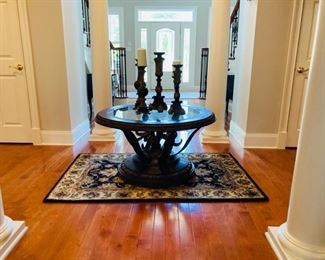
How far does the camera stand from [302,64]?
321 centimetres

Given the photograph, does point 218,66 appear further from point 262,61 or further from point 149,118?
point 149,118

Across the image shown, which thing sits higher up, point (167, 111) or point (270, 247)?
point (167, 111)

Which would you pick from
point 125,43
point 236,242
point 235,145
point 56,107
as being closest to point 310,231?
point 236,242

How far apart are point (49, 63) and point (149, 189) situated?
6.43 feet

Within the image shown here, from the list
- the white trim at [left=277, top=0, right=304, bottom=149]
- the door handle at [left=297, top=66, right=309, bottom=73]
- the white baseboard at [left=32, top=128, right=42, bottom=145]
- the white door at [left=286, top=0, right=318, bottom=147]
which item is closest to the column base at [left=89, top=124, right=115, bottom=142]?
the white baseboard at [left=32, top=128, right=42, bottom=145]

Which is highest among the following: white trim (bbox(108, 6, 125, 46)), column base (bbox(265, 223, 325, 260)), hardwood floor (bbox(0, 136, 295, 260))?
→ white trim (bbox(108, 6, 125, 46))

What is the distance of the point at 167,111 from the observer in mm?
2543

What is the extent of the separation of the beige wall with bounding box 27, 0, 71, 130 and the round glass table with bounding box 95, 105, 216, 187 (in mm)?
1097

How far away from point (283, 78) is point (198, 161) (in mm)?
1406

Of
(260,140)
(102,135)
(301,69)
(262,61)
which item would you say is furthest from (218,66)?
(102,135)

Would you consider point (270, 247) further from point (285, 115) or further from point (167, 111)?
point (285, 115)

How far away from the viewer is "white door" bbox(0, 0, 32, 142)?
315 cm

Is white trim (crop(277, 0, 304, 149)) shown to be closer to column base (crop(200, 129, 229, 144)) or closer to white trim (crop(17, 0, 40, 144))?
column base (crop(200, 129, 229, 144))

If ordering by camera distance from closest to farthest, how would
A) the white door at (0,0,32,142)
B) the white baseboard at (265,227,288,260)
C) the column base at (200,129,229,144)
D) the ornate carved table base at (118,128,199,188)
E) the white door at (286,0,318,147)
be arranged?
the white baseboard at (265,227,288,260) → the ornate carved table base at (118,128,199,188) → the white door at (286,0,318,147) → the white door at (0,0,32,142) → the column base at (200,129,229,144)
